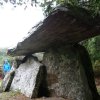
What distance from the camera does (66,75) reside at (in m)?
9.34

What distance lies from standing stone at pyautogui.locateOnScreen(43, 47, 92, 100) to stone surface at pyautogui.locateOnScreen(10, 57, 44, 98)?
14.0 inches

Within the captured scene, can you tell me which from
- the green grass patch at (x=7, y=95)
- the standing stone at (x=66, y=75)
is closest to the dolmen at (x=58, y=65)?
the standing stone at (x=66, y=75)

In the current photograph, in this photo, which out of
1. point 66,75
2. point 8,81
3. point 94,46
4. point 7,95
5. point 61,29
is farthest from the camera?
point 94,46

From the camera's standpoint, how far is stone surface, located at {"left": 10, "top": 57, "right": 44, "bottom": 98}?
385 inches

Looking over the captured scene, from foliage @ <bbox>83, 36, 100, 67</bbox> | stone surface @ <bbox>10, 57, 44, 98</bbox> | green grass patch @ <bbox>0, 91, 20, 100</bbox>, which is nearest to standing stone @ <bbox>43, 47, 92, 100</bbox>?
stone surface @ <bbox>10, 57, 44, 98</bbox>

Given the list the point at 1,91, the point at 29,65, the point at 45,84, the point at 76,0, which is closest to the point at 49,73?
the point at 45,84

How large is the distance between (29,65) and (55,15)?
501 centimetres

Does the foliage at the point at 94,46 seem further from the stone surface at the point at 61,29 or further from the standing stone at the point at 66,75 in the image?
the stone surface at the point at 61,29

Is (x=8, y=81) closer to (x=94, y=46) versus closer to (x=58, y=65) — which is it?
(x=58, y=65)

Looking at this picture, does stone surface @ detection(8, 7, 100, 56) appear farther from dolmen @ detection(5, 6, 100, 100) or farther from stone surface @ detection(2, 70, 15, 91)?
stone surface @ detection(2, 70, 15, 91)

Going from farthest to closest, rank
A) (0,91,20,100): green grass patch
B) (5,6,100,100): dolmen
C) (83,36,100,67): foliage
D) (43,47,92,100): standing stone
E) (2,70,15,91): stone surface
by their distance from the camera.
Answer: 1. (83,36,100,67): foliage
2. (2,70,15,91): stone surface
3. (0,91,20,100): green grass patch
4. (43,47,92,100): standing stone
5. (5,6,100,100): dolmen

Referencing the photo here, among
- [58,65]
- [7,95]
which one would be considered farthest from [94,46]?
[7,95]

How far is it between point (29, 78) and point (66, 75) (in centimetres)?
162

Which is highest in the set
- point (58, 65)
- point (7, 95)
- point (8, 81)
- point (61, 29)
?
point (61, 29)
